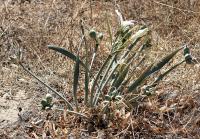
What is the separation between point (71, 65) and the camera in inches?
114

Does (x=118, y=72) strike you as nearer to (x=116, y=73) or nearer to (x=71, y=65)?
(x=116, y=73)

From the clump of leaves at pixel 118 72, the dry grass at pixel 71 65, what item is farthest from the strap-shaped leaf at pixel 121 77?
the dry grass at pixel 71 65

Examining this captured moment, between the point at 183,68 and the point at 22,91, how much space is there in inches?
36.6

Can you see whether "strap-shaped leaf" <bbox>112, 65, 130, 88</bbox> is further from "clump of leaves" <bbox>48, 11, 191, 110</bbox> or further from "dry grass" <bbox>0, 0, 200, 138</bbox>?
"dry grass" <bbox>0, 0, 200, 138</bbox>

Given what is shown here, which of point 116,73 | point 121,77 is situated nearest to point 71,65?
point 116,73

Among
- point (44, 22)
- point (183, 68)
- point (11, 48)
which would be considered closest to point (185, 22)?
point (183, 68)

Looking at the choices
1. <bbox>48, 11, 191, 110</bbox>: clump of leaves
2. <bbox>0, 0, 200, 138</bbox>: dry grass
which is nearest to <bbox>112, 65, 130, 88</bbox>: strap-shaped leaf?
<bbox>48, 11, 191, 110</bbox>: clump of leaves

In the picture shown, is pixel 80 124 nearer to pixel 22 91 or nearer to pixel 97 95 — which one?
pixel 97 95

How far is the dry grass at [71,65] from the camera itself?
2.33m

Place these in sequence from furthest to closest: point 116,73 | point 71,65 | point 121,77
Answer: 1. point 71,65
2. point 116,73
3. point 121,77

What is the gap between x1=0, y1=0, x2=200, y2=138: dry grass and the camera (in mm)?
2332

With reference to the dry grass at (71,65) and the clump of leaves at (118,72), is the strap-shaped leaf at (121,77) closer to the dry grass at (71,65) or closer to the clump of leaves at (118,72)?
the clump of leaves at (118,72)

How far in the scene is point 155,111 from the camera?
2.41 meters

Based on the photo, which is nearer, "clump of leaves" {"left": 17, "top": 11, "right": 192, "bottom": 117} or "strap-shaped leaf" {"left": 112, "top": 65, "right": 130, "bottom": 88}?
"clump of leaves" {"left": 17, "top": 11, "right": 192, "bottom": 117}
